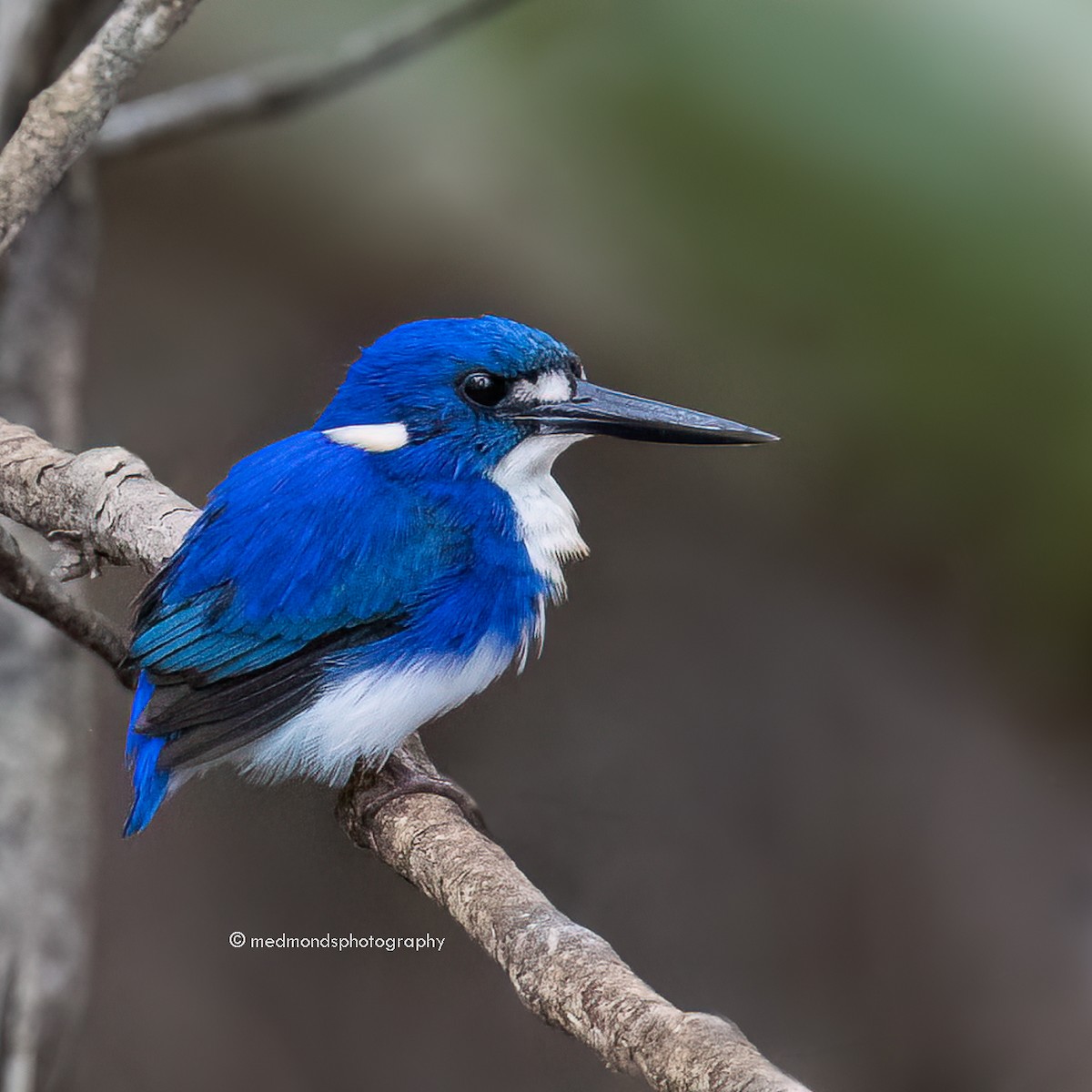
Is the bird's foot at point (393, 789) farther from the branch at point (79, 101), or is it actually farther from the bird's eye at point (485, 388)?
the branch at point (79, 101)

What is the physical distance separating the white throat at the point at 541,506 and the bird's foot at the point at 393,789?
0.63 feet

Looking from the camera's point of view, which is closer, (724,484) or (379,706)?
(379,706)

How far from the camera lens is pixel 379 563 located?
1.25m

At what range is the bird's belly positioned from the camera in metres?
1.24

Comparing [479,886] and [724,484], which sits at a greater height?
[724,484]

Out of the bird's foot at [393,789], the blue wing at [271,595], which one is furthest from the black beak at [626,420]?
the bird's foot at [393,789]

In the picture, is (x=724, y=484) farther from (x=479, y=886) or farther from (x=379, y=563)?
(x=479, y=886)

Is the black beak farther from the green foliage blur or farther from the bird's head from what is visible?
the green foliage blur

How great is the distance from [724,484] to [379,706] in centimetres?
101

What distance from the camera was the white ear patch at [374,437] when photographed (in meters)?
1.29

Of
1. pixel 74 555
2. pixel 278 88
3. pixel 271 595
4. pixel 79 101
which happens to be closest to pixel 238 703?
pixel 271 595

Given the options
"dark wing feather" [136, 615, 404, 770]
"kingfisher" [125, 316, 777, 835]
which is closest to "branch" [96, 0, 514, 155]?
"kingfisher" [125, 316, 777, 835]

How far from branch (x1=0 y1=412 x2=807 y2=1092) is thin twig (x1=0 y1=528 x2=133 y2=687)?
148 millimetres

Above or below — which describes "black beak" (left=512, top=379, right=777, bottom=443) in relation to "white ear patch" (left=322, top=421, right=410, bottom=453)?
above
